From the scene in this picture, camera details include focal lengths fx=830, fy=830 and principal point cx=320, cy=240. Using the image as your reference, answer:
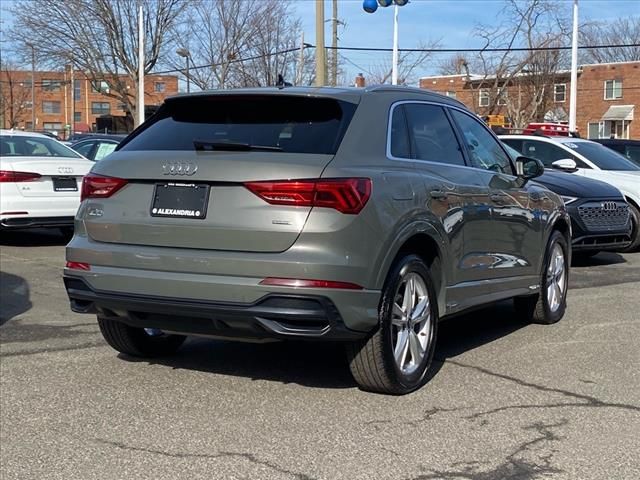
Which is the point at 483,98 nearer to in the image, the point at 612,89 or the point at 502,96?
the point at 502,96

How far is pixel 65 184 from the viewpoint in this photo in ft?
36.7

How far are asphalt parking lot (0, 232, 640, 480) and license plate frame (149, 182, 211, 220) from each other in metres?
1.10

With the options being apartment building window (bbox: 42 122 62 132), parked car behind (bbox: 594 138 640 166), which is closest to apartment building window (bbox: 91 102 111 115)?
apartment building window (bbox: 42 122 62 132)

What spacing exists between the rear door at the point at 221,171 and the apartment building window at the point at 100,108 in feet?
307

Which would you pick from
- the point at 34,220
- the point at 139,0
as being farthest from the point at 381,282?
the point at 139,0

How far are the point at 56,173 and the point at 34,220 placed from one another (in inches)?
27.8

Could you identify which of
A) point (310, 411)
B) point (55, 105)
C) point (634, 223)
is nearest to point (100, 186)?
point (310, 411)

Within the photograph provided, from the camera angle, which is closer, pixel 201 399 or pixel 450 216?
pixel 201 399

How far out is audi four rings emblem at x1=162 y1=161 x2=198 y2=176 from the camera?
457 centimetres

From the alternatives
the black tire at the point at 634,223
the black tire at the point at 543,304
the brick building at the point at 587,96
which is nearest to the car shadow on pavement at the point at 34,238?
the black tire at the point at 543,304

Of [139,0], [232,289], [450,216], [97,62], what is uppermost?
[139,0]

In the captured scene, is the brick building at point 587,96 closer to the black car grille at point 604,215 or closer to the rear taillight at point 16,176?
the black car grille at point 604,215

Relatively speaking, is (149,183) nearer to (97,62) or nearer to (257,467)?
(257,467)

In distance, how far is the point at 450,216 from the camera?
536 centimetres
